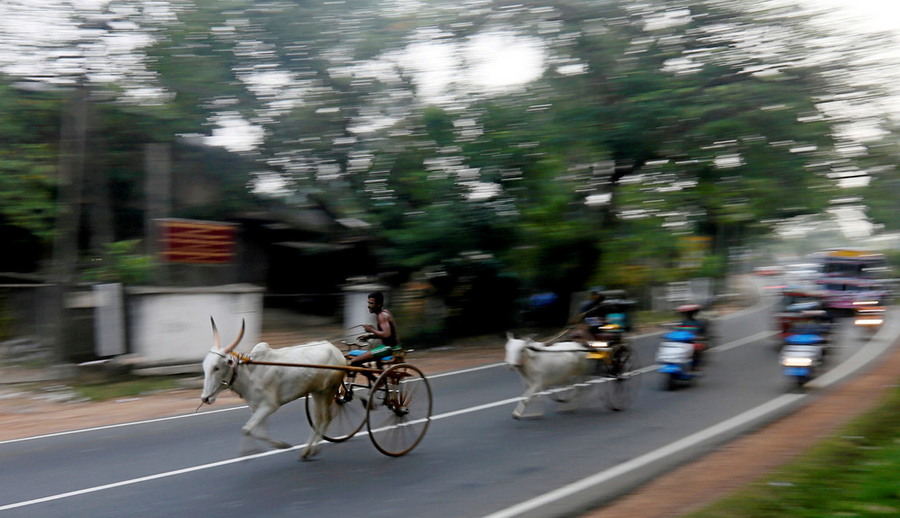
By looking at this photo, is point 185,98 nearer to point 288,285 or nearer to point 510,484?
point 288,285

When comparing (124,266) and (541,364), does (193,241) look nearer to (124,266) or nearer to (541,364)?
(124,266)

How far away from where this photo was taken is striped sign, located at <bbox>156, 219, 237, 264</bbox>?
646 inches

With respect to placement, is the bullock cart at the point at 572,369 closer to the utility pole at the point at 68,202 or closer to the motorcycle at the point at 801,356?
the motorcycle at the point at 801,356

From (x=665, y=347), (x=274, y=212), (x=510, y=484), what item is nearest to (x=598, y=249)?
(x=665, y=347)

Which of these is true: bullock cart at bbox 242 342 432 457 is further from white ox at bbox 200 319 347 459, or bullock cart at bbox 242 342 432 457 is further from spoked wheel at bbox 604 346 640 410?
spoked wheel at bbox 604 346 640 410

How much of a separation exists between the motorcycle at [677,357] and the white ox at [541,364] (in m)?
2.70

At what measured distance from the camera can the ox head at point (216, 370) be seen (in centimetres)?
742

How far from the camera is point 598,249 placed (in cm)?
2105

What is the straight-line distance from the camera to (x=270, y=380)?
8078mm

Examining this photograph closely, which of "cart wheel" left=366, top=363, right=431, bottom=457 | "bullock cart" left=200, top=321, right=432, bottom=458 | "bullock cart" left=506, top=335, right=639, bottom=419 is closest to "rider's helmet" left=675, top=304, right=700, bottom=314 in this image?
"bullock cart" left=506, top=335, right=639, bottom=419

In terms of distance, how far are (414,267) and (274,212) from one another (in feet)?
19.1

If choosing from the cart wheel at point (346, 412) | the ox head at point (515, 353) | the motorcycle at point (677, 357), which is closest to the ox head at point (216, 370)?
the cart wheel at point (346, 412)

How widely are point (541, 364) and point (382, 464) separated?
2963mm

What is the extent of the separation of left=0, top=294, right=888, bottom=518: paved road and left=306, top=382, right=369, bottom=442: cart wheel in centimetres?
17
